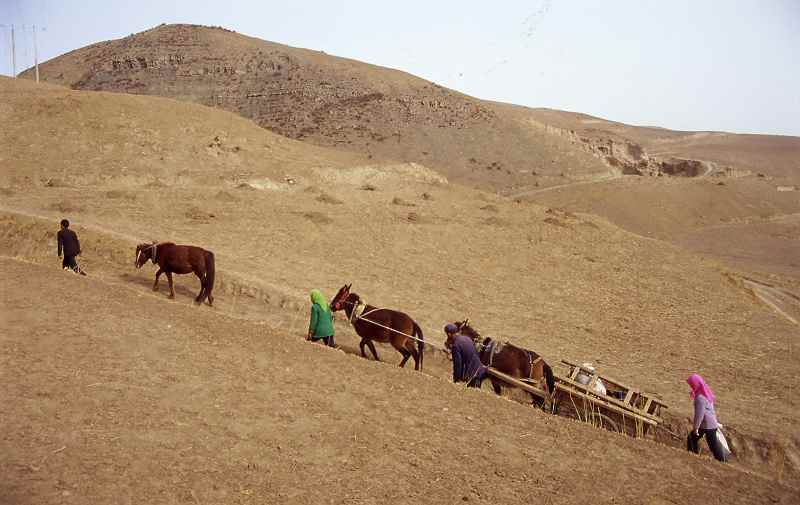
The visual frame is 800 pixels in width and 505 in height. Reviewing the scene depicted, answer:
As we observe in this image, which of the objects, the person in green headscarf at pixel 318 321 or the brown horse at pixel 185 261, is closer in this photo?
the person in green headscarf at pixel 318 321

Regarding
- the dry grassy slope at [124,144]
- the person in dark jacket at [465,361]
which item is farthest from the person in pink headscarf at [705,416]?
the dry grassy slope at [124,144]

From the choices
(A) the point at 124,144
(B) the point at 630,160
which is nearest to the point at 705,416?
(A) the point at 124,144

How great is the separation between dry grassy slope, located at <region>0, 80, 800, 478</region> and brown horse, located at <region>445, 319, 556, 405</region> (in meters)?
3.33

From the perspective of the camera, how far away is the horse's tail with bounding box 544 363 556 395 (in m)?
11.2

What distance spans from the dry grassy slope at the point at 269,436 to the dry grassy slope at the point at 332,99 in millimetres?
51684

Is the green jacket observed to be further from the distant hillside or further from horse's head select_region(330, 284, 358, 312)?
the distant hillside

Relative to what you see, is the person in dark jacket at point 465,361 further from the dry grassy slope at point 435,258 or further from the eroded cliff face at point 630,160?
the eroded cliff face at point 630,160

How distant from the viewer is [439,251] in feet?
80.2

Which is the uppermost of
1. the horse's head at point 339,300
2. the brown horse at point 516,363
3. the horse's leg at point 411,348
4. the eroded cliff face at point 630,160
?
the eroded cliff face at point 630,160

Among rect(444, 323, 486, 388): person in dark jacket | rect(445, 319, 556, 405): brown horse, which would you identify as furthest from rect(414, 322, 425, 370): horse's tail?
rect(445, 319, 556, 405): brown horse

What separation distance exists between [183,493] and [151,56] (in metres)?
83.0

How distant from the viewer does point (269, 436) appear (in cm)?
749

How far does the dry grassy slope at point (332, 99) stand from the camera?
64500 mm

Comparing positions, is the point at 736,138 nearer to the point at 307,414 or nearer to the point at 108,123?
the point at 108,123
